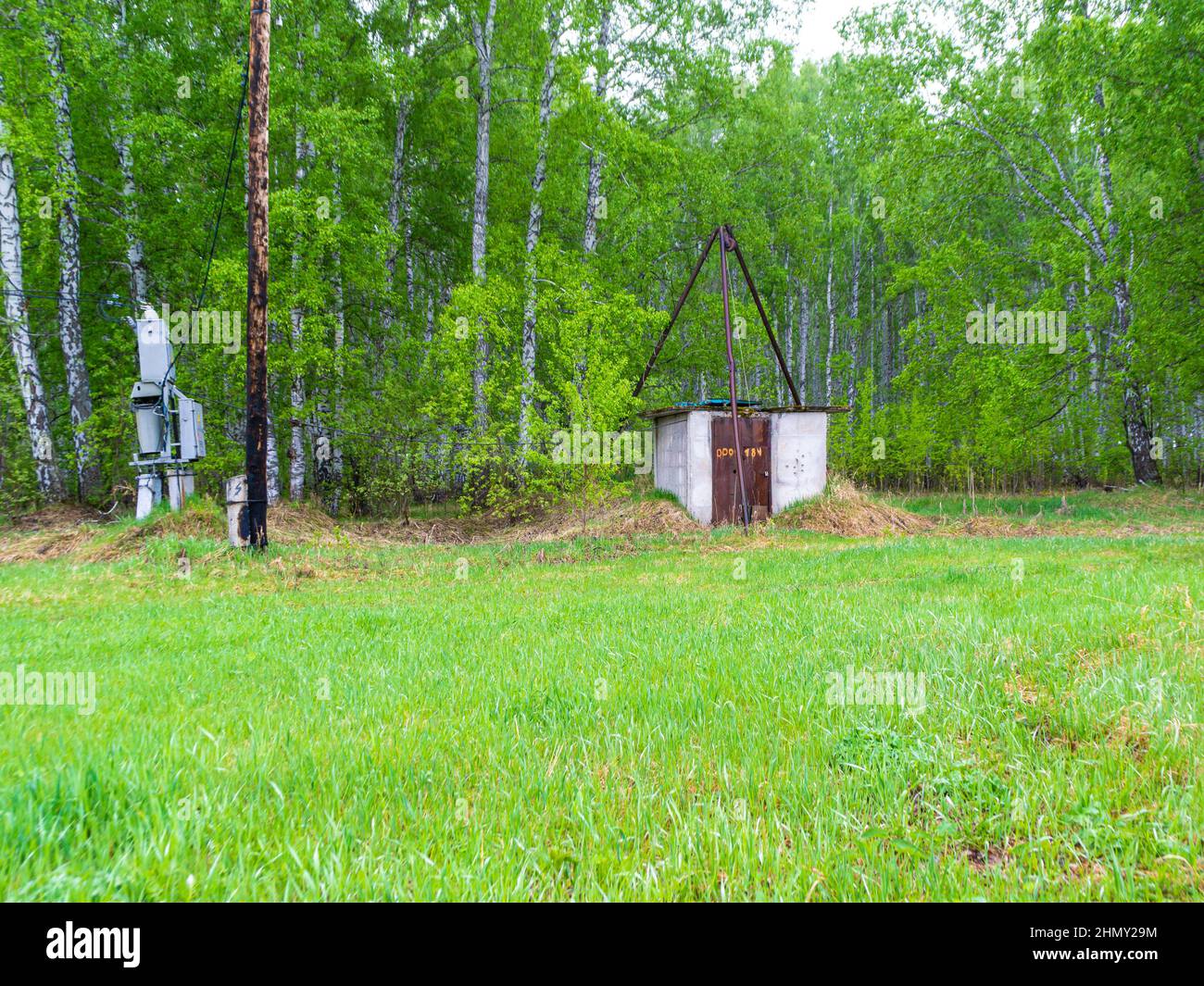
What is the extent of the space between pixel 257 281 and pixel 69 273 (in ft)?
28.3

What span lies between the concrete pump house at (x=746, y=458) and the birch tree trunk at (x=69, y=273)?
46.8 feet

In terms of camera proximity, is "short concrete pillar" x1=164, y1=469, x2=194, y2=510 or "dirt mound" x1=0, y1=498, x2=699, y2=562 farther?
"short concrete pillar" x1=164, y1=469, x2=194, y2=510

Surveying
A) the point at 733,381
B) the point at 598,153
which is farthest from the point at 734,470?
the point at 598,153

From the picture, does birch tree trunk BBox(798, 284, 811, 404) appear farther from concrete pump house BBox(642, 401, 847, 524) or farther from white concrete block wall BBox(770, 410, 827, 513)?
concrete pump house BBox(642, 401, 847, 524)

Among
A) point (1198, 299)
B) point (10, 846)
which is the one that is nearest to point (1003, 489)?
point (1198, 299)

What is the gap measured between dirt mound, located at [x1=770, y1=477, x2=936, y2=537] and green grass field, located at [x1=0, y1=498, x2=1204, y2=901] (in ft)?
27.5

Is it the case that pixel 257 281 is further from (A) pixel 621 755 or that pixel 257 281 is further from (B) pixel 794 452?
(B) pixel 794 452

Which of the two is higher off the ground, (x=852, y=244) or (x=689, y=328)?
(x=852, y=244)

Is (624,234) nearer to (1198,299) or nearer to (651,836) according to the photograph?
(1198,299)

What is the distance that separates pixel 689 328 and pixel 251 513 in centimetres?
1788

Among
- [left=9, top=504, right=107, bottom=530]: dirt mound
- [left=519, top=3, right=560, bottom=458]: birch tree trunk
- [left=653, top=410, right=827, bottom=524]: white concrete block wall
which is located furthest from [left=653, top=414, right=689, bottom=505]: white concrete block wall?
[left=9, top=504, right=107, bottom=530]: dirt mound

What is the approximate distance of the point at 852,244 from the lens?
33.9m

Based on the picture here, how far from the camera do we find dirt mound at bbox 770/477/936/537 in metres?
14.7
